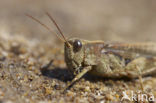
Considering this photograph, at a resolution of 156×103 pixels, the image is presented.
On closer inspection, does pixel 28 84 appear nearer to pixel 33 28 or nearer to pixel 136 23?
pixel 33 28

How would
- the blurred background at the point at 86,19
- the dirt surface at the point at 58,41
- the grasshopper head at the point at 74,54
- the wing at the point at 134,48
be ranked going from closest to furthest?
the dirt surface at the point at 58,41 < the grasshopper head at the point at 74,54 < the wing at the point at 134,48 < the blurred background at the point at 86,19

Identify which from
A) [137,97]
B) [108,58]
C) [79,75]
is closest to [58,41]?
[108,58]

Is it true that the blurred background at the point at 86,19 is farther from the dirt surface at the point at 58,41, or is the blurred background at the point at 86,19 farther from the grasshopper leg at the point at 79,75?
the grasshopper leg at the point at 79,75

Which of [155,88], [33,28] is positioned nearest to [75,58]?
[155,88]

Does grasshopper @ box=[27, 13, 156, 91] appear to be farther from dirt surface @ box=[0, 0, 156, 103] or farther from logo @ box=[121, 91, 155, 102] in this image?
logo @ box=[121, 91, 155, 102]

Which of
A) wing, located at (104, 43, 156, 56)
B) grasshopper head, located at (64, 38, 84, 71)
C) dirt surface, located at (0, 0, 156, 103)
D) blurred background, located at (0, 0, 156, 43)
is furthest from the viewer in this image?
blurred background, located at (0, 0, 156, 43)

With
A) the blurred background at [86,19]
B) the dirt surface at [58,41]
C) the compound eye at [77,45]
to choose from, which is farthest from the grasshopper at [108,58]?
the blurred background at [86,19]

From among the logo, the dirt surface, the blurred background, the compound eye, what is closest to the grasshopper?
the compound eye

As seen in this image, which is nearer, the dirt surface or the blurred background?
the dirt surface
